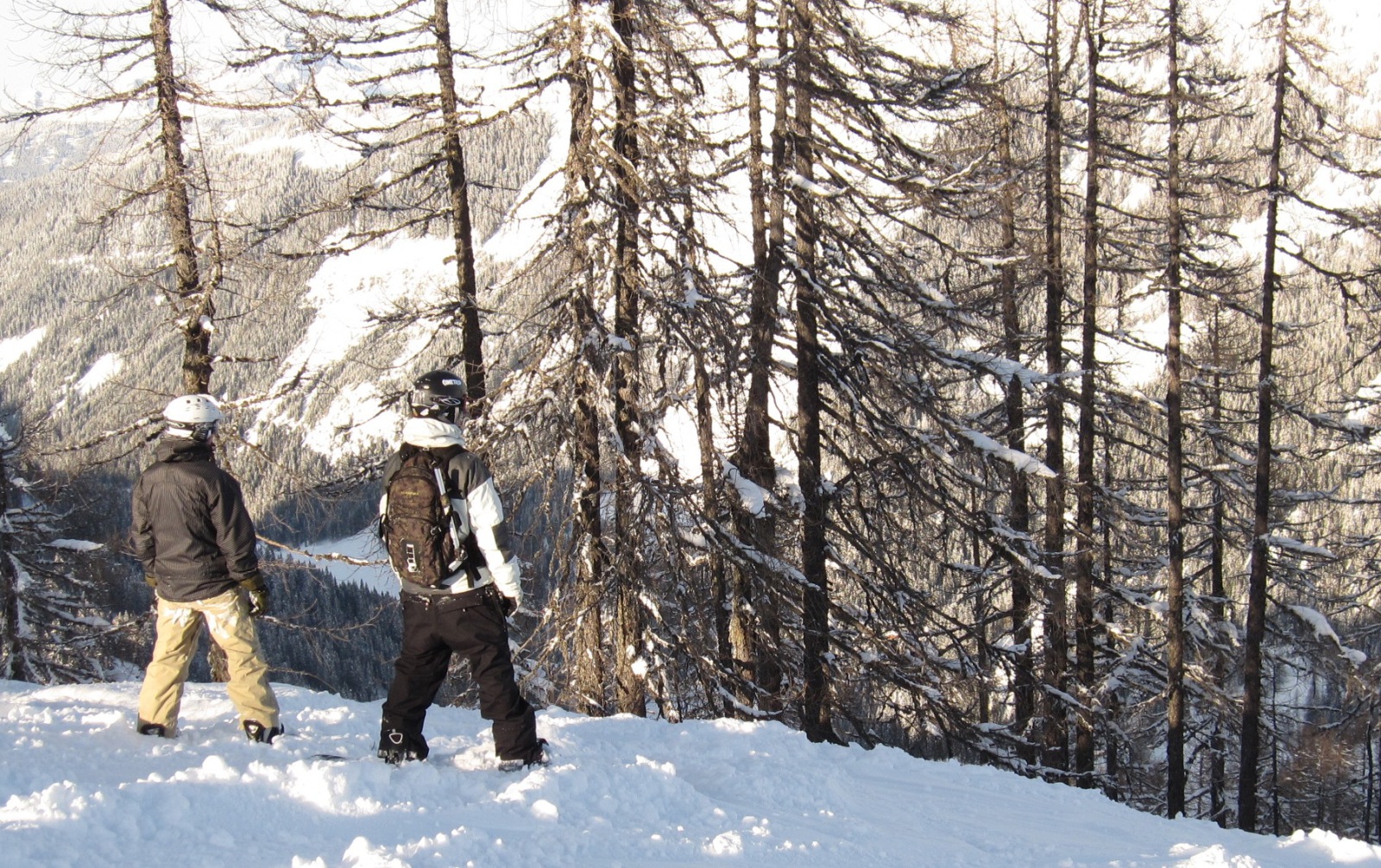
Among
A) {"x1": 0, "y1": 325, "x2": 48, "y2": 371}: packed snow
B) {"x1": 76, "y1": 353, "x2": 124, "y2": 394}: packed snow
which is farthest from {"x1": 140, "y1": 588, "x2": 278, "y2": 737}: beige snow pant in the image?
{"x1": 0, "y1": 325, "x2": 48, "y2": 371}: packed snow

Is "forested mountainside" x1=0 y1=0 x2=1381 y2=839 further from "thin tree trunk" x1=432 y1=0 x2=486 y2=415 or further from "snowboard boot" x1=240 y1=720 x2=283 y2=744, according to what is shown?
"snowboard boot" x1=240 y1=720 x2=283 y2=744

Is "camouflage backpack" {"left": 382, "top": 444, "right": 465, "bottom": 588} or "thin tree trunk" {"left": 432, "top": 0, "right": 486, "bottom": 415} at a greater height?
"thin tree trunk" {"left": 432, "top": 0, "right": 486, "bottom": 415}

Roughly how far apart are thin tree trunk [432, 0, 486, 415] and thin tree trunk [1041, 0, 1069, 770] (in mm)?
8375

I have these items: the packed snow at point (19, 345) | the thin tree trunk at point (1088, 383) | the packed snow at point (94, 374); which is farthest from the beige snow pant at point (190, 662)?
the packed snow at point (19, 345)

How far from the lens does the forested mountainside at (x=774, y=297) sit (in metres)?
8.23

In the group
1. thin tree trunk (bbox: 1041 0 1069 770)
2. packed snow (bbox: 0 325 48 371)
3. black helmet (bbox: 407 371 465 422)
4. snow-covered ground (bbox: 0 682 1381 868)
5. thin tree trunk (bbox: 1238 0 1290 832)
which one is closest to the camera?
snow-covered ground (bbox: 0 682 1381 868)

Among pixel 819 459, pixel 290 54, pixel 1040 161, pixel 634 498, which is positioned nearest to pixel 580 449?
pixel 634 498

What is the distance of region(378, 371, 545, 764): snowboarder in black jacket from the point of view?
185 inches

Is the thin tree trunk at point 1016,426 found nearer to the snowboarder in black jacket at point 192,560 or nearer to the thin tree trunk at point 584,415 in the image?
the thin tree trunk at point 584,415

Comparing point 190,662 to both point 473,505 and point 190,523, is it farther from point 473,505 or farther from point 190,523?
point 473,505

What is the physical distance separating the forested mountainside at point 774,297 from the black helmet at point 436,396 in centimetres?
296

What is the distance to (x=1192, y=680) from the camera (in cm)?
1456

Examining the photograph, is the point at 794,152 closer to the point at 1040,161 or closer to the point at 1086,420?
the point at 1040,161

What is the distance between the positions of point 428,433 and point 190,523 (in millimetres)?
1530
